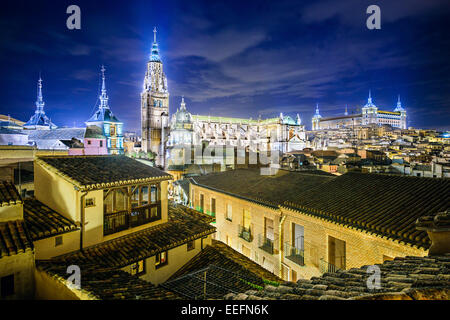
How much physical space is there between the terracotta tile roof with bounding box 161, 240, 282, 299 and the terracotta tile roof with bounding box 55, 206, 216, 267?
1235 millimetres

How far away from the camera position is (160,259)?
35.0 feet

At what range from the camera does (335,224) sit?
32.2ft

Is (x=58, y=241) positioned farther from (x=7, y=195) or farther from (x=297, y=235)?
(x=297, y=235)

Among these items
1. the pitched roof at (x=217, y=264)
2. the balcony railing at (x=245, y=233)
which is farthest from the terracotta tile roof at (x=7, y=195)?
the balcony railing at (x=245, y=233)

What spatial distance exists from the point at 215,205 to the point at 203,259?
8.18 meters

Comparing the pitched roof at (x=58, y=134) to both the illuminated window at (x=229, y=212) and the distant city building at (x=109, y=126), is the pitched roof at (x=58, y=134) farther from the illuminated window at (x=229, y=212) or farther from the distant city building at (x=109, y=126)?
the illuminated window at (x=229, y=212)

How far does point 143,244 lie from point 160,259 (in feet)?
3.81

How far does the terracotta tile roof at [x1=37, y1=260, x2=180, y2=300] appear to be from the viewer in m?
5.63

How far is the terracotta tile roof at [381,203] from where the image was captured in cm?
807

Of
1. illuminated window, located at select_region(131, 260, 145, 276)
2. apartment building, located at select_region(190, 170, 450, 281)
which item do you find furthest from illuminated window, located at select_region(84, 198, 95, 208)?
apartment building, located at select_region(190, 170, 450, 281)

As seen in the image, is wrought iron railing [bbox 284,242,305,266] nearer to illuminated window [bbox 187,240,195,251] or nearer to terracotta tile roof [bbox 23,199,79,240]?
illuminated window [bbox 187,240,195,251]

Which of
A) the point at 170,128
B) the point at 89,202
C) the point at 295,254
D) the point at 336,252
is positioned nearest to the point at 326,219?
the point at 336,252
